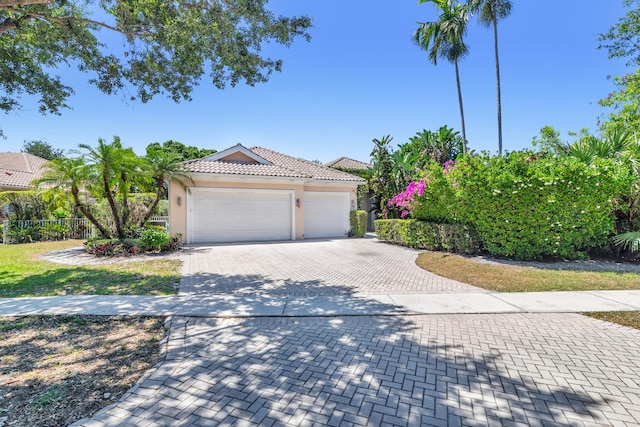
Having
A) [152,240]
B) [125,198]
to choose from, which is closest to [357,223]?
[152,240]

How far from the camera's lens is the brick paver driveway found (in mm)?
2693

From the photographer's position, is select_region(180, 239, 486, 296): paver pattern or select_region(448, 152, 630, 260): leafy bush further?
select_region(448, 152, 630, 260): leafy bush

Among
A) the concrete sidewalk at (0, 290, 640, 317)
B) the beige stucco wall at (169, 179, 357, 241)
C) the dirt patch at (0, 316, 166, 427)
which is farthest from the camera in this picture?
the beige stucco wall at (169, 179, 357, 241)

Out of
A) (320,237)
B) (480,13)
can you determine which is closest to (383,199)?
(320,237)

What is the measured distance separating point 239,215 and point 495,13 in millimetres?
22137

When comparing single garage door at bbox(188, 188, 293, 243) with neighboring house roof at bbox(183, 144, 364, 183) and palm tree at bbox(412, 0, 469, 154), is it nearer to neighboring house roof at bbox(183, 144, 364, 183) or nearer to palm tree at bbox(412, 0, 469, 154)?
neighboring house roof at bbox(183, 144, 364, 183)

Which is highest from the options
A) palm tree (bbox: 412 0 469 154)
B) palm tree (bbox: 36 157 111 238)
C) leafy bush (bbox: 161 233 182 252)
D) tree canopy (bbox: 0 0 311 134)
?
palm tree (bbox: 412 0 469 154)

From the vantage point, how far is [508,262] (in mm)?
10500

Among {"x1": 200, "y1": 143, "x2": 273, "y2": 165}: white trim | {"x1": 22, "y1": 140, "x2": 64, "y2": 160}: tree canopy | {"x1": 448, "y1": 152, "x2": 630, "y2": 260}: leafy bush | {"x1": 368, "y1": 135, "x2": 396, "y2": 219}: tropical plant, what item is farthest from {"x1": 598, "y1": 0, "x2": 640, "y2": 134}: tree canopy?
{"x1": 22, "y1": 140, "x2": 64, "y2": 160}: tree canopy

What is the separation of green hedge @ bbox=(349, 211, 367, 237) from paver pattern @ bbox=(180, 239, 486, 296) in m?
5.05

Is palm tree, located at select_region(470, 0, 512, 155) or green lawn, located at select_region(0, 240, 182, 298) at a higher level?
palm tree, located at select_region(470, 0, 512, 155)

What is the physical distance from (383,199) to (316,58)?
434 inches

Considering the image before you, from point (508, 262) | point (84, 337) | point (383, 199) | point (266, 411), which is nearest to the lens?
point (266, 411)

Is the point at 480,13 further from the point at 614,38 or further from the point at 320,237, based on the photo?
the point at 320,237
